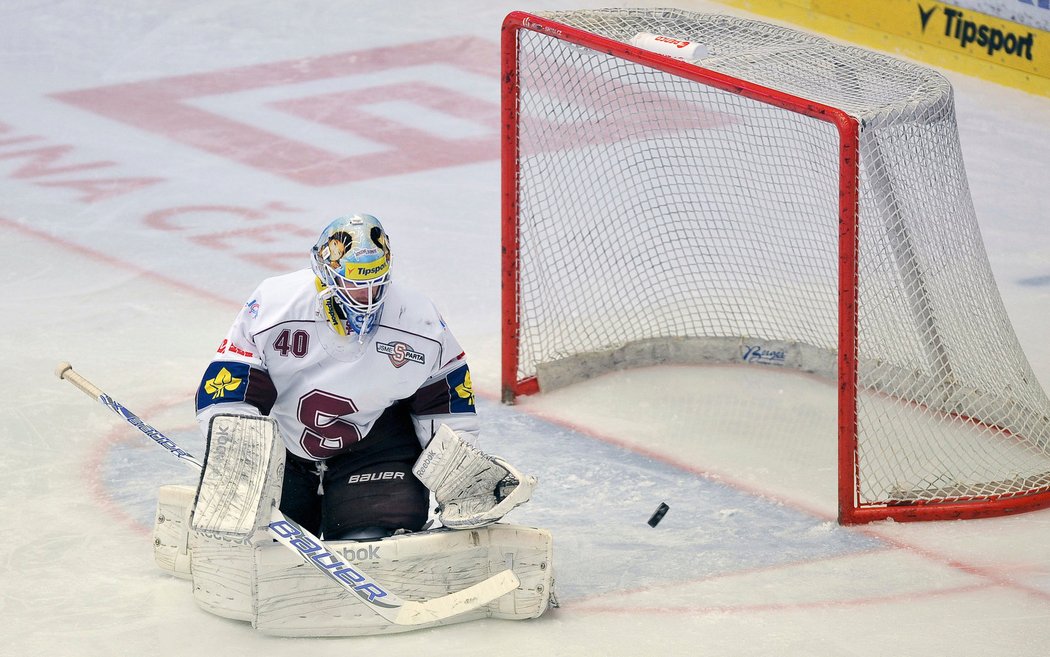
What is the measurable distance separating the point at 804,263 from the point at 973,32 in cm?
327

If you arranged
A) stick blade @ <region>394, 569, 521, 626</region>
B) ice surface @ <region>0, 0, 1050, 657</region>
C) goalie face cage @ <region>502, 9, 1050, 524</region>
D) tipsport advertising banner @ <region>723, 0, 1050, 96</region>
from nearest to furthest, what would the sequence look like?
stick blade @ <region>394, 569, 521, 626</region> < ice surface @ <region>0, 0, 1050, 657</region> < goalie face cage @ <region>502, 9, 1050, 524</region> < tipsport advertising banner @ <region>723, 0, 1050, 96</region>

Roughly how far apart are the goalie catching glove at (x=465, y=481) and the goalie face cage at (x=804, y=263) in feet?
3.45

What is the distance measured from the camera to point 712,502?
15.4 ft

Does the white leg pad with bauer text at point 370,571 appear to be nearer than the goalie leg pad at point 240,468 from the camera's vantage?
No

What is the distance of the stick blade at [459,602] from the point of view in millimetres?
3762

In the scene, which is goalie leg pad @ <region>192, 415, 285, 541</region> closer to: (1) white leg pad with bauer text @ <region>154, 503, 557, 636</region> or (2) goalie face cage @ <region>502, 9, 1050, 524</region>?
(1) white leg pad with bauer text @ <region>154, 503, 557, 636</region>

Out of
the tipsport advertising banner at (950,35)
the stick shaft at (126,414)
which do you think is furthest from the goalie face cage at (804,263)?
the tipsport advertising banner at (950,35)

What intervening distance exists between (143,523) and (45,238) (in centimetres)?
276

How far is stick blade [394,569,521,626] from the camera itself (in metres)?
3.76

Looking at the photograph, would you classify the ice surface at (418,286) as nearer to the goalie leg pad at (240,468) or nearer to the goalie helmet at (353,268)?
the goalie leg pad at (240,468)

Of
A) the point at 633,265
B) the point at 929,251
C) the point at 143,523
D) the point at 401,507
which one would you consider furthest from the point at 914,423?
the point at 143,523

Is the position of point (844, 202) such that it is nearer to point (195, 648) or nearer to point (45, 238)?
point (195, 648)

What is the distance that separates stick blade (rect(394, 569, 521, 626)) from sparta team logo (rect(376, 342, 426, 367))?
52 centimetres

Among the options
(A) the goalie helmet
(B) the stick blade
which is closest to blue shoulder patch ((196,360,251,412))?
(A) the goalie helmet
